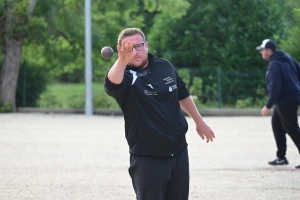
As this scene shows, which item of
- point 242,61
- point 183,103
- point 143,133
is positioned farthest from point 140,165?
point 242,61

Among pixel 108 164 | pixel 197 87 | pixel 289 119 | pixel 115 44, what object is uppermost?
pixel 115 44

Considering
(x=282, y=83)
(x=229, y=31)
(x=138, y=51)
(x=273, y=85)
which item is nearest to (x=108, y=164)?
(x=273, y=85)

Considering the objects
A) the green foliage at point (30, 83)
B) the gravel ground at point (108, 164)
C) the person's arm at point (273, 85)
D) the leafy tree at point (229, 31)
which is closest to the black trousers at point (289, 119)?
the person's arm at point (273, 85)

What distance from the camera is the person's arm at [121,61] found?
4793 mm

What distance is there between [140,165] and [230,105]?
1880cm

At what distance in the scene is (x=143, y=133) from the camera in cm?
513

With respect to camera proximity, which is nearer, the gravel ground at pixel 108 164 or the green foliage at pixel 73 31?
the gravel ground at pixel 108 164

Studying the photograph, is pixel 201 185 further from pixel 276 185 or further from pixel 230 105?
pixel 230 105

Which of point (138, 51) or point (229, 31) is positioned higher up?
point (229, 31)

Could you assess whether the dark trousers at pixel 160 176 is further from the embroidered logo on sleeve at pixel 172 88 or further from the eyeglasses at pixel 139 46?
the eyeglasses at pixel 139 46

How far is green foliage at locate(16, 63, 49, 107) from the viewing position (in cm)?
2419

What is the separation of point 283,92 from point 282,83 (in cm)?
13

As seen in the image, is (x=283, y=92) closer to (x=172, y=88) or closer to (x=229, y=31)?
(x=172, y=88)

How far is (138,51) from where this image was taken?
5090mm
